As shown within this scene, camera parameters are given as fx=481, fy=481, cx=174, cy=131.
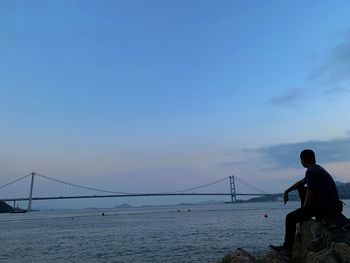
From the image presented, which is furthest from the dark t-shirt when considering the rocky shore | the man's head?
the rocky shore

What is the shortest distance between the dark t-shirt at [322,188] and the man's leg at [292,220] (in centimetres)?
24

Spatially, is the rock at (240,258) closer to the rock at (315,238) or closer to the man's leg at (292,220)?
the man's leg at (292,220)

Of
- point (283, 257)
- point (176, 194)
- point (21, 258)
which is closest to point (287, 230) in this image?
point (283, 257)

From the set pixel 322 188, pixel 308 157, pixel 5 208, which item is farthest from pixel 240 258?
pixel 5 208

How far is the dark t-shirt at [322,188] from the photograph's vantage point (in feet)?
28.0

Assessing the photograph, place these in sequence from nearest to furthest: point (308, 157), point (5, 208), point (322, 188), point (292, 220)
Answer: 1. point (322, 188)
2. point (292, 220)
3. point (308, 157)
4. point (5, 208)

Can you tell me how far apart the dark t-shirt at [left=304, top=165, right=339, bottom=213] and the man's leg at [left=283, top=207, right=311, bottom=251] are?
0.80ft

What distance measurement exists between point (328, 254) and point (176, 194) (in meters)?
131

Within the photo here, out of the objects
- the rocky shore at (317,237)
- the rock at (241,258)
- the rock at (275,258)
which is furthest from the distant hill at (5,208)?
the rocky shore at (317,237)

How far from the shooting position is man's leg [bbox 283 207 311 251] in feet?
28.5

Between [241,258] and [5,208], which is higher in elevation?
[5,208]

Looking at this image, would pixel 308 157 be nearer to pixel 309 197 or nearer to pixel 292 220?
pixel 309 197

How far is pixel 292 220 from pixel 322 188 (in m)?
0.80

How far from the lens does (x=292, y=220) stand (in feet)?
28.6
